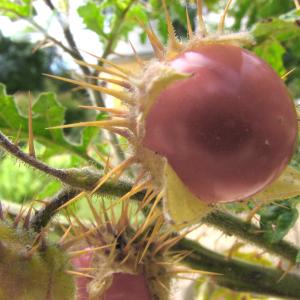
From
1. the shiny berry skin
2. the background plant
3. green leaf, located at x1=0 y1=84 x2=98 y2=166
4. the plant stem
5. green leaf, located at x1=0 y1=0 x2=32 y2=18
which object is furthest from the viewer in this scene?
green leaf, located at x1=0 y1=0 x2=32 y2=18

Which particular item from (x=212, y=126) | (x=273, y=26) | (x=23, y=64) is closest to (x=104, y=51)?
(x=273, y=26)

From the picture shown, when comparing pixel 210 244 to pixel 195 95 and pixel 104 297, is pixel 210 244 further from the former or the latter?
pixel 195 95

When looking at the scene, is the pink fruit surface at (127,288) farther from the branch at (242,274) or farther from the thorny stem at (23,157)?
the thorny stem at (23,157)

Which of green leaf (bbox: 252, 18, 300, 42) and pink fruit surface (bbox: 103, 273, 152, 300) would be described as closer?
pink fruit surface (bbox: 103, 273, 152, 300)

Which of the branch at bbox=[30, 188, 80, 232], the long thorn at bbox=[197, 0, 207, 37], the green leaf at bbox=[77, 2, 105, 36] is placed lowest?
the branch at bbox=[30, 188, 80, 232]

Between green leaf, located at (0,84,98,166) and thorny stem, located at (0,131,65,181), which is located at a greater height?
thorny stem, located at (0,131,65,181)

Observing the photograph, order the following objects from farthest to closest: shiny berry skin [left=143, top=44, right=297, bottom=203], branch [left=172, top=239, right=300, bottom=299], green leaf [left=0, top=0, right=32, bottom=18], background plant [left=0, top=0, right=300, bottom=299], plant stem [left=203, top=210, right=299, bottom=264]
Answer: green leaf [left=0, top=0, right=32, bottom=18] < branch [left=172, top=239, right=300, bottom=299] < plant stem [left=203, top=210, right=299, bottom=264] < background plant [left=0, top=0, right=300, bottom=299] < shiny berry skin [left=143, top=44, right=297, bottom=203]

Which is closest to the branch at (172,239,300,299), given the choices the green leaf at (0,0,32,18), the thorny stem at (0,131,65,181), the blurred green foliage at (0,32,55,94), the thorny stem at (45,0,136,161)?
the thorny stem at (45,0,136,161)

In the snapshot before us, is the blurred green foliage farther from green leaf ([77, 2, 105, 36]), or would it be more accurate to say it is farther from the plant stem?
the plant stem
